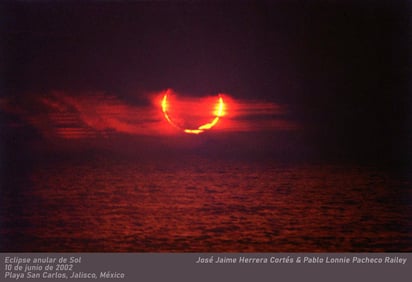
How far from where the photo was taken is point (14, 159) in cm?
438

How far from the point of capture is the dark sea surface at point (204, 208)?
3.83 m

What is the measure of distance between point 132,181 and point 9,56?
1.52 metres

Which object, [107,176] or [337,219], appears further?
[107,176]

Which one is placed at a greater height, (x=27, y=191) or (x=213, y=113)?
(x=213, y=113)

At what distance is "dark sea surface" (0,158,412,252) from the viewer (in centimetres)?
383

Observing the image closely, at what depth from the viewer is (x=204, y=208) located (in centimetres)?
436

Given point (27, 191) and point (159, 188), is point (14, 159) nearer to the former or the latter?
point (27, 191)
